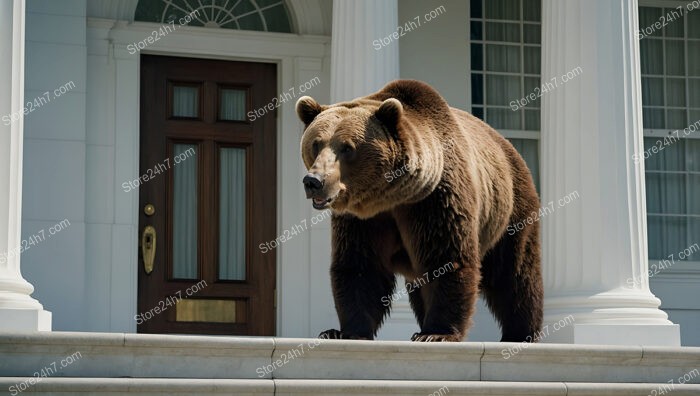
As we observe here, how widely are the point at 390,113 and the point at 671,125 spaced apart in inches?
294

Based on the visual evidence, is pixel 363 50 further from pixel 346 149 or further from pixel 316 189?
pixel 316 189

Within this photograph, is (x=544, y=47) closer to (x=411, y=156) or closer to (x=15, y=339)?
(x=411, y=156)

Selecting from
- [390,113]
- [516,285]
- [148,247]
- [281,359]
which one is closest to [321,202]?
[390,113]

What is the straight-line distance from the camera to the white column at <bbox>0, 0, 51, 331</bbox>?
7.71 m

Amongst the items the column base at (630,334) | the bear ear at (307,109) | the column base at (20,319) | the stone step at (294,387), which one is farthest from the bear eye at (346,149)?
the column base at (630,334)

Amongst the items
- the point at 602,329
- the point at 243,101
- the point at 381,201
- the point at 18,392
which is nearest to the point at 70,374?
the point at 18,392

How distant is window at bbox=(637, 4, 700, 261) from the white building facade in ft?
0.07

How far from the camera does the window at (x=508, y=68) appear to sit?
12.8 m

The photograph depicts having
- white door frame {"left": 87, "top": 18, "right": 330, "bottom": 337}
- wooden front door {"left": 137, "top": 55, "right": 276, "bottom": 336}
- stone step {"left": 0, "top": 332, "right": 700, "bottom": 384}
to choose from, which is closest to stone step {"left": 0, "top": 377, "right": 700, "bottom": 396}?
stone step {"left": 0, "top": 332, "right": 700, "bottom": 384}

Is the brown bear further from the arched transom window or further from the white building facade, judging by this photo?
the arched transom window

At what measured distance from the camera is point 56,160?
1105 centimetres

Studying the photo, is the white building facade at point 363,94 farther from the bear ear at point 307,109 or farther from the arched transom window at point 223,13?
the bear ear at point 307,109

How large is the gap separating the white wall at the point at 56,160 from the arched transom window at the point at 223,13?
0.86 m

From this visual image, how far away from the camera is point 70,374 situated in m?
6.08
